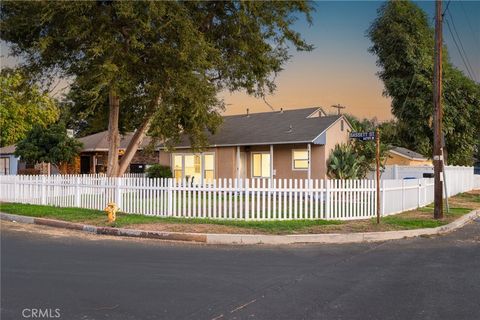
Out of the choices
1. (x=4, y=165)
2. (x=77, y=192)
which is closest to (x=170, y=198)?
(x=77, y=192)

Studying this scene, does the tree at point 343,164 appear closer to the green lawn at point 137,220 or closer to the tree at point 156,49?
the tree at point 156,49

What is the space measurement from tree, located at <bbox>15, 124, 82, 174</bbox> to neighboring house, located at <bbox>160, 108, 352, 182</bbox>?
658 cm

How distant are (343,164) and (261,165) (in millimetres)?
4745

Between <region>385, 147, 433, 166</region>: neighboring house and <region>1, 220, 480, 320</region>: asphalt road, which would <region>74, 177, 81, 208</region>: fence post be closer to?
<region>1, 220, 480, 320</region>: asphalt road

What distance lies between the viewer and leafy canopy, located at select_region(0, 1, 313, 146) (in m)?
18.2

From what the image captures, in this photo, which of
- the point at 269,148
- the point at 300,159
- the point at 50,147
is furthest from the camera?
the point at 50,147

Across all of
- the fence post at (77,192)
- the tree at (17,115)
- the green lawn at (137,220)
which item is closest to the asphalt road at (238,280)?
the green lawn at (137,220)

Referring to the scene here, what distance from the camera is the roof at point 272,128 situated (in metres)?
24.7

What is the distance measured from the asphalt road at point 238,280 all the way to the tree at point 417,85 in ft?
107

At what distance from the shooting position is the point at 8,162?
143 ft

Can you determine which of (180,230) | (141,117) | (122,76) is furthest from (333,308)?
(141,117)

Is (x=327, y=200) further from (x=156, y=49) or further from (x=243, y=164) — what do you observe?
(x=243, y=164)

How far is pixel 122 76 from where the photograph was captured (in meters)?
18.7

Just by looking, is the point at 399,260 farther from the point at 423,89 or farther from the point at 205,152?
the point at 423,89
